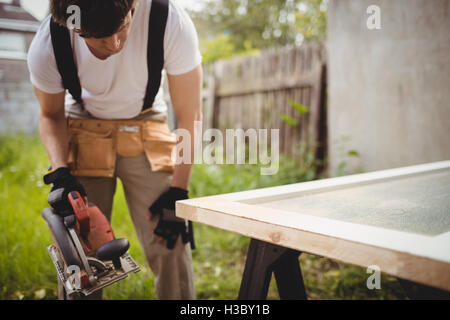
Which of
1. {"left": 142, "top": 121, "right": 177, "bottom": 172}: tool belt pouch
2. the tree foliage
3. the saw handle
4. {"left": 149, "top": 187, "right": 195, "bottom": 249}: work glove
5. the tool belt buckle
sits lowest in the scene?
{"left": 149, "top": 187, "right": 195, "bottom": 249}: work glove

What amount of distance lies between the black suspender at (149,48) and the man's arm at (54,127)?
11 cm

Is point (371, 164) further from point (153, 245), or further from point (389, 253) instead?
point (389, 253)

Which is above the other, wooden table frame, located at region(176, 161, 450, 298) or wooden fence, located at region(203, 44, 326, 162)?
wooden fence, located at region(203, 44, 326, 162)

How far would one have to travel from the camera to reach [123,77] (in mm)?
1508

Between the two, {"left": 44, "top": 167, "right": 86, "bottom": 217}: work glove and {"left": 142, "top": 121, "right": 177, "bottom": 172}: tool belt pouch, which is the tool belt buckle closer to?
{"left": 142, "top": 121, "right": 177, "bottom": 172}: tool belt pouch

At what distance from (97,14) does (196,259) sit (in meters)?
2.19

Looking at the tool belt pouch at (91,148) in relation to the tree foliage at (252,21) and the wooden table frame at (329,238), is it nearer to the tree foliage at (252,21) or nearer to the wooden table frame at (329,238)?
the wooden table frame at (329,238)

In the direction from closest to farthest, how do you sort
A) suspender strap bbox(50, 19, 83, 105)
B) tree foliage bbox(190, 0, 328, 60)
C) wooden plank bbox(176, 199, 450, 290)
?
wooden plank bbox(176, 199, 450, 290) < suspender strap bbox(50, 19, 83, 105) < tree foliage bbox(190, 0, 328, 60)

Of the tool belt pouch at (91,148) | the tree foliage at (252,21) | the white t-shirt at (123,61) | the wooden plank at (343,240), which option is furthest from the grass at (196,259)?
the tree foliage at (252,21)

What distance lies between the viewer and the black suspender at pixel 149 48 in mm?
1371

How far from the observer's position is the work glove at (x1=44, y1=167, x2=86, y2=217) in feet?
4.18

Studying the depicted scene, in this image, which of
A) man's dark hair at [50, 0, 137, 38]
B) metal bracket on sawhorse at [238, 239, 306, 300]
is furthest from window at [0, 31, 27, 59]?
metal bracket on sawhorse at [238, 239, 306, 300]

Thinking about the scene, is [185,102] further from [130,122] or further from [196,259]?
[196,259]
